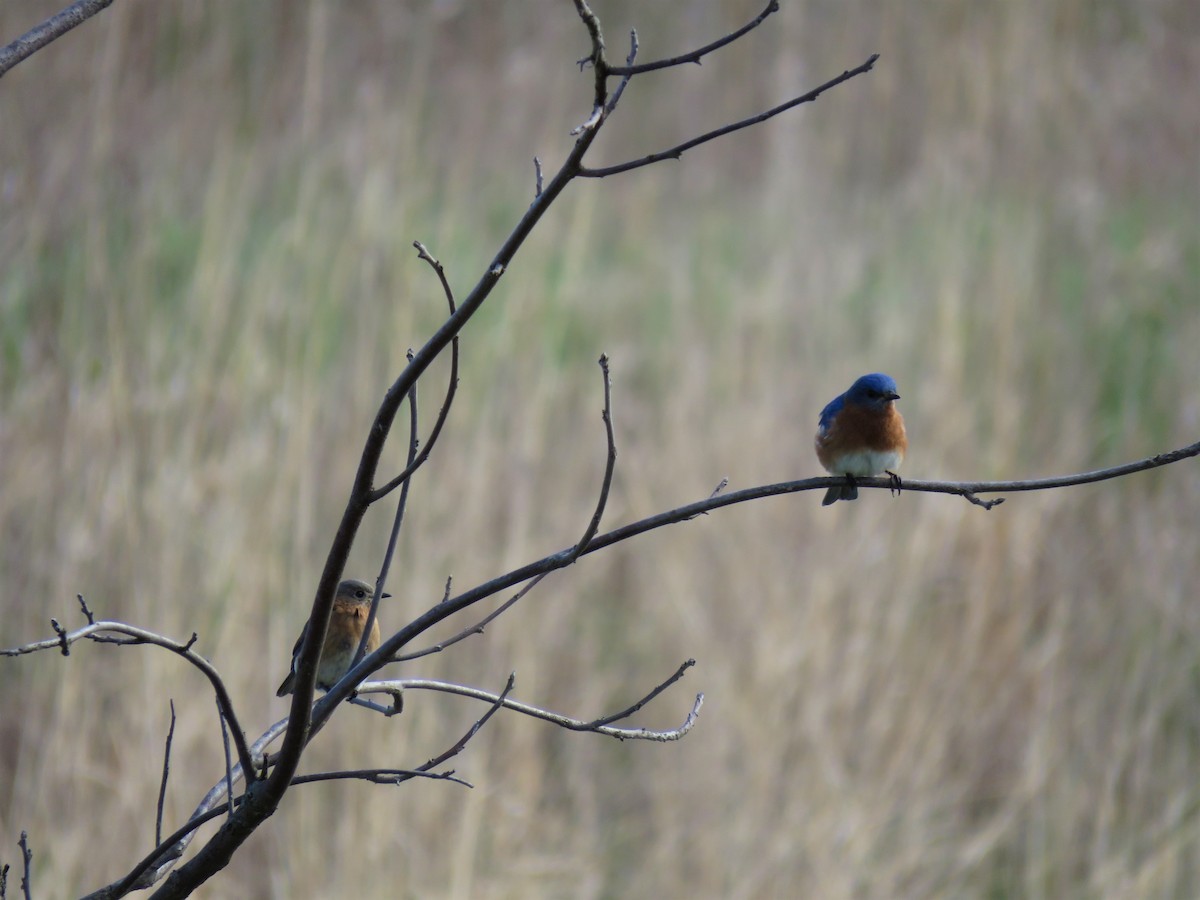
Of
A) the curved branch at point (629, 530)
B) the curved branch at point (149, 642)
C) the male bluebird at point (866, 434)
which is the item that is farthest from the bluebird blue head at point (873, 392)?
the curved branch at point (149, 642)

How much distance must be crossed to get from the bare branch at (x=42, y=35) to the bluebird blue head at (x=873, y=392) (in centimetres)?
159

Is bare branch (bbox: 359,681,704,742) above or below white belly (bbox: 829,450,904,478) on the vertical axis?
below

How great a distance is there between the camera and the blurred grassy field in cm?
298

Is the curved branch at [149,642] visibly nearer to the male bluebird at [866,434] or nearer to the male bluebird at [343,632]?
the male bluebird at [343,632]

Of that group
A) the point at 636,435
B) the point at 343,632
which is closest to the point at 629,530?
the point at 343,632

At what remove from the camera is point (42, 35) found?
3.14 ft

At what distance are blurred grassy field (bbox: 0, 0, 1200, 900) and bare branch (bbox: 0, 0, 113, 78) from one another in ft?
6.69

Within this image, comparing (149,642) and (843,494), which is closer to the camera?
(149,642)

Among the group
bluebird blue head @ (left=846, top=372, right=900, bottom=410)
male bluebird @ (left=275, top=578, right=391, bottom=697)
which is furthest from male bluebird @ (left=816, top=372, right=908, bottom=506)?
male bluebird @ (left=275, top=578, right=391, bottom=697)

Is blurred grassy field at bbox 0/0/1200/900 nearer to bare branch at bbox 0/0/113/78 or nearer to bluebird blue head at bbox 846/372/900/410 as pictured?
bluebird blue head at bbox 846/372/900/410

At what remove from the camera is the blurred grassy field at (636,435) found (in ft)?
9.79

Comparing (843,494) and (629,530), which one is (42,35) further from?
(843,494)

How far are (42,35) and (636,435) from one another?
4143 millimetres

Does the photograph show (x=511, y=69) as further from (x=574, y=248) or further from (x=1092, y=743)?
(x=1092, y=743)
